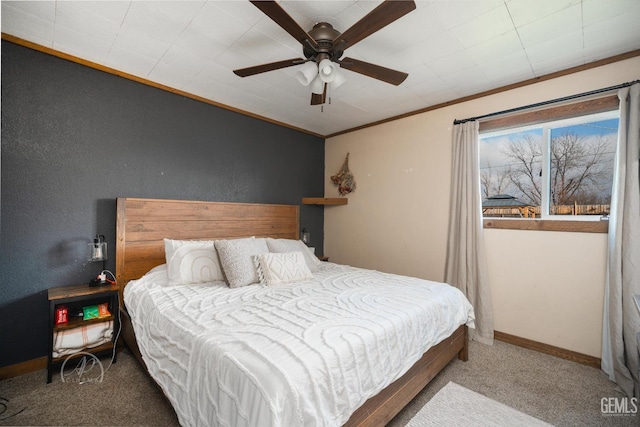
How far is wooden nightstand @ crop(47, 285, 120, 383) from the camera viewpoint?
202cm

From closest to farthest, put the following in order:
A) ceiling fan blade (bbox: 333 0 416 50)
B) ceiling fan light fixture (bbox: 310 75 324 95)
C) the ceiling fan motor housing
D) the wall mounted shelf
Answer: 1. ceiling fan blade (bbox: 333 0 416 50)
2. the ceiling fan motor housing
3. ceiling fan light fixture (bbox: 310 75 324 95)
4. the wall mounted shelf

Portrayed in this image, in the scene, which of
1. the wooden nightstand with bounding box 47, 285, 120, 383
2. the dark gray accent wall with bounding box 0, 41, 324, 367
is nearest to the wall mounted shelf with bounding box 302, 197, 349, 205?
the dark gray accent wall with bounding box 0, 41, 324, 367

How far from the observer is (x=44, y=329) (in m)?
2.26

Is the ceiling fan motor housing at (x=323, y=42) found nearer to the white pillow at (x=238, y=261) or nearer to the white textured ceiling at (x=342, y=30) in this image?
the white textured ceiling at (x=342, y=30)

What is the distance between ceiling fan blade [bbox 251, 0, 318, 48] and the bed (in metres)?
1.60

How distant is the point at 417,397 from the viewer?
191 centimetres

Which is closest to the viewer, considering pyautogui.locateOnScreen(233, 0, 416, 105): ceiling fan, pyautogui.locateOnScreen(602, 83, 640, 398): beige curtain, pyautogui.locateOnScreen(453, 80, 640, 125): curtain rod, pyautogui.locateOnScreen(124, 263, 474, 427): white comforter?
pyautogui.locateOnScreen(124, 263, 474, 427): white comforter

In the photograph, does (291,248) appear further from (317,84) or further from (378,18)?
(378,18)

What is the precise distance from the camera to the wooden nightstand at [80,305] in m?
2.02

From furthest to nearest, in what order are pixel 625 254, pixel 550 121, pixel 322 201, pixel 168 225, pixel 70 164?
1. pixel 322 201
2. pixel 168 225
3. pixel 550 121
4. pixel 70 164
5. pixel 625 254

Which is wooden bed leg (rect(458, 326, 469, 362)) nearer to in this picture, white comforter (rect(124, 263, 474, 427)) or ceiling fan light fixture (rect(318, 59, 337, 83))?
white comforter (rect(124, 263, 474, 427))

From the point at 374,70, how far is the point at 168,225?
2.41 metres

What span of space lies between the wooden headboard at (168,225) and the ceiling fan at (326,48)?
1.61 meters

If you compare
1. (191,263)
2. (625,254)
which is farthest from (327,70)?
(625,254)
